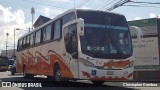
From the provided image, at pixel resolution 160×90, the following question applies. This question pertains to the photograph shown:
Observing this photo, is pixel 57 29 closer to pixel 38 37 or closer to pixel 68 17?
pixel 68 17

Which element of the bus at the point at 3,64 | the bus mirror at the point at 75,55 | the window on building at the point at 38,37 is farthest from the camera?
the bus at the point at 3,64

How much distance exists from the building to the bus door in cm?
1039

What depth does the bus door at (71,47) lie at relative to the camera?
47.1 feet

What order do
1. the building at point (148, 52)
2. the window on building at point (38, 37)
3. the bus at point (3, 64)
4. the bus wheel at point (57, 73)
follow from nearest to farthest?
1. the bus wheel at point (57, 73)
2. the window on building at point (38, 37)
3. the building at point (148, 52)
4. the bus at point (3, 64)

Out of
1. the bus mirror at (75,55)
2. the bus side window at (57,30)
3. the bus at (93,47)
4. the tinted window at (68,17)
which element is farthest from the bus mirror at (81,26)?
the bus side window at (57,30)

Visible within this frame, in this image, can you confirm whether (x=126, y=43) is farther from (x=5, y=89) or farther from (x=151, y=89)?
(x=5, y=89)

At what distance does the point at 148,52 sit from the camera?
25047mm

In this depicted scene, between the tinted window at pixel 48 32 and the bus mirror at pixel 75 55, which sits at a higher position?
the tinted window at pixel 48 32

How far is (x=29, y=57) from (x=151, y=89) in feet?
37.7

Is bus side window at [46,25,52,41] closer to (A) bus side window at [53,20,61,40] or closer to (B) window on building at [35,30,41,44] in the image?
(A) bus side window at [53,20,61,40]

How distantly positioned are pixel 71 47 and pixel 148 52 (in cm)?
1156

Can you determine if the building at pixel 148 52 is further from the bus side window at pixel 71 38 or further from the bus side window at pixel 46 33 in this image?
the bus side window at pixel 71 38

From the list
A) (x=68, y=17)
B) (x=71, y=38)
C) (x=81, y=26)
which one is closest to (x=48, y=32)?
(x=68, y=17)

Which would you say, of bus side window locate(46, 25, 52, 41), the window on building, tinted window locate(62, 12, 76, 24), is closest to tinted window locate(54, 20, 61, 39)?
tinted window locate(62, 12, 76, 24)
